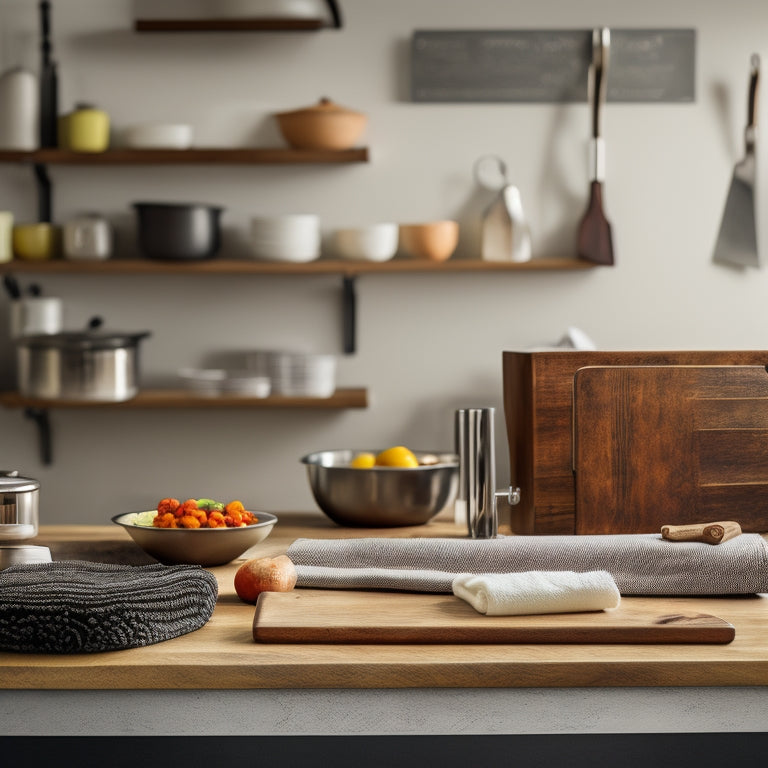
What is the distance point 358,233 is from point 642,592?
1.99m

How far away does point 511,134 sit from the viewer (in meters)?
3.26

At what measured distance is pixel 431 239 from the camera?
3100mm

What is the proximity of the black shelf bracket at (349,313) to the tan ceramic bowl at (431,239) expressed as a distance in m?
0.23

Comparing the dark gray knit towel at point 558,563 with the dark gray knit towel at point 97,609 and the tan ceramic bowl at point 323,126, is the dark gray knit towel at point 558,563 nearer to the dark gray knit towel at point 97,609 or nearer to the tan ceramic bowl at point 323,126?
the dark gray knit towel at point 97,609

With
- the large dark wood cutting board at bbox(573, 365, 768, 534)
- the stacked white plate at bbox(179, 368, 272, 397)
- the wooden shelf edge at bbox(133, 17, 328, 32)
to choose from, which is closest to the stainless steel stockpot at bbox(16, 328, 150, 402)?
the stacked white plate at bbox(179, 368, 272, 397)

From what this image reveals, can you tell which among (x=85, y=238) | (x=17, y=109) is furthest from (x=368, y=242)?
(x=17, y=109)

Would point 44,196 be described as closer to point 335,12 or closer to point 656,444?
point 335,12

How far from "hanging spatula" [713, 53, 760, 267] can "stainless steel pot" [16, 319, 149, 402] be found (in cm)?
188

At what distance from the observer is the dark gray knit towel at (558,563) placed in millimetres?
1265

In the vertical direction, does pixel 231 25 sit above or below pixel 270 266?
above

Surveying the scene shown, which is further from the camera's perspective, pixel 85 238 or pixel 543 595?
pixel 85 238

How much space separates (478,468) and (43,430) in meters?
2.14

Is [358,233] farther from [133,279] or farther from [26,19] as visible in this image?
[26,19]

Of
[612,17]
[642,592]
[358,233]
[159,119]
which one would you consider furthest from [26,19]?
[642,592]
